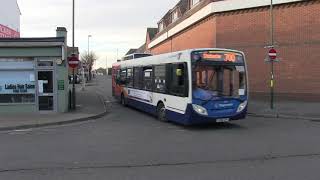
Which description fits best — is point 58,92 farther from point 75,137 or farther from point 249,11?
point 249,11

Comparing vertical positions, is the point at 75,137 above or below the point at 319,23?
below

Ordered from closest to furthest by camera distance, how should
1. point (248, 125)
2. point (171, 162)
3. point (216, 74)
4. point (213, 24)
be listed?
point (171, 162) < point (216, 74) < point (248, 125) < point (213, 24)

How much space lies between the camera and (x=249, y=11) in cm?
3198

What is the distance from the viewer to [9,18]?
47.1 metres

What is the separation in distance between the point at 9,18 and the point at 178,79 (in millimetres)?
32896

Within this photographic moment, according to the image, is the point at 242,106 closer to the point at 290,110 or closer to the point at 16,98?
the point at 290,110

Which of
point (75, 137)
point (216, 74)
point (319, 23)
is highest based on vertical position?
point (319, 23)

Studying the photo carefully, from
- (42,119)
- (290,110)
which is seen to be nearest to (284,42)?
(290,110)

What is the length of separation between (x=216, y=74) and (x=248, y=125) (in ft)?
8.21

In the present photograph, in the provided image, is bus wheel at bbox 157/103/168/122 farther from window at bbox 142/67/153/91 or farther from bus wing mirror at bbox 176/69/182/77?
bus wing mirror at bbox 176/69/182/77

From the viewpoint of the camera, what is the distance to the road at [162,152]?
9.58 metres

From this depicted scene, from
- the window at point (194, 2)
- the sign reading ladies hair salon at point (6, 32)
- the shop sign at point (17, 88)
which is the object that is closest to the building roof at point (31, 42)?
the shop sign at point (17, 88)

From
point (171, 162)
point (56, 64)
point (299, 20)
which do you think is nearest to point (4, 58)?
point (56, 64)

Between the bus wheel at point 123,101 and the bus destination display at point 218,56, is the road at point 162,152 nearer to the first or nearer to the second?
the bus destination display at point 218,56
